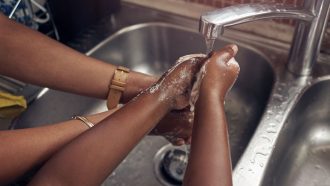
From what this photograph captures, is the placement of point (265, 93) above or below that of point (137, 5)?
below

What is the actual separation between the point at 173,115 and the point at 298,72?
263 millimetres

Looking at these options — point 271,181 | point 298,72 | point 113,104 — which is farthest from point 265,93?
point 113,104

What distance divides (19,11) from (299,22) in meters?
0.57

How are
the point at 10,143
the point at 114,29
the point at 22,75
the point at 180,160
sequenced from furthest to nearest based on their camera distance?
the point at 114,29
the point at 180,160
the point at 22,75
the point at 10,143

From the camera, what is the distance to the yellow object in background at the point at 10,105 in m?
0.68

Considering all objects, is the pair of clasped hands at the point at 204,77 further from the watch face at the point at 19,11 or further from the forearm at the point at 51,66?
the watch face at the point at 19,11

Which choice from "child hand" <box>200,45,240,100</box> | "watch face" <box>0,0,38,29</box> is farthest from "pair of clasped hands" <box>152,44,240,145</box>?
"watch face" <box>0,0,38,29</box>

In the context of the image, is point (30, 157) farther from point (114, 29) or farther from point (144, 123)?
point (114, 29)

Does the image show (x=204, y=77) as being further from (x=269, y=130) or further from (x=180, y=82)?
(x=269, y=130)

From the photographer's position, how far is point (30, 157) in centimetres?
57

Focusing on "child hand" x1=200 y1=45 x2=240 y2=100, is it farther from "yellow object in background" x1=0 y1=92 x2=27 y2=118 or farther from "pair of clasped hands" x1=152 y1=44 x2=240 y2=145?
"yellow object in background" x1=0 y1=92 x2=27 y2=118

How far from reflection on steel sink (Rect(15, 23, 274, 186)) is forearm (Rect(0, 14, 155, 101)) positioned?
0.10 m

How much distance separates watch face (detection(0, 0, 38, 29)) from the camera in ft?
2.50

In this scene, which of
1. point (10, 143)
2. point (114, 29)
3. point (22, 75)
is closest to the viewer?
point (10, 143)
